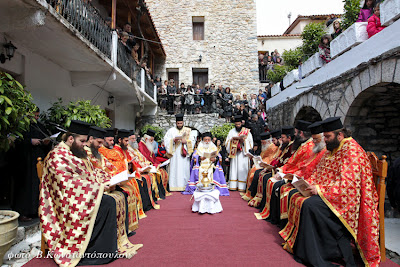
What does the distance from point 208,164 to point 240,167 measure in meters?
1.89

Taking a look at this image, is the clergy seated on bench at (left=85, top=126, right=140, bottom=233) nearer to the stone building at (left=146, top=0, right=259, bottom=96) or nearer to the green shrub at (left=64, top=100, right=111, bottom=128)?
the green shrub at (left=64, top=100, right=111, bottom=128)

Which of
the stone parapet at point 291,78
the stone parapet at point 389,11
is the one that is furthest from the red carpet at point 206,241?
the stone parapet at point 291,78

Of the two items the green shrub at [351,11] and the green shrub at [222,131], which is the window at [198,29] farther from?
the green shrub at [351,11]

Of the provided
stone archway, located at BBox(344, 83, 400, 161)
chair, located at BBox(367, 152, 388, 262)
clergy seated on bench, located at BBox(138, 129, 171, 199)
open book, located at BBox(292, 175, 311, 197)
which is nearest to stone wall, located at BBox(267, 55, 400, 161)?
stone archway, located at BBox(344, 83, 400, 161)

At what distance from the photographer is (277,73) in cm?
1591

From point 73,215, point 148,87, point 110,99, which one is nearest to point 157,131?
point 148,87

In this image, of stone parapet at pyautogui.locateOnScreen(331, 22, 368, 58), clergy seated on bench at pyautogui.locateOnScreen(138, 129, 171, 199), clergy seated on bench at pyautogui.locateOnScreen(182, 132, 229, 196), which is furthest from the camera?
clergy seated on bench at pyautogui.locateOnScreen(138, 129, 171, 199)

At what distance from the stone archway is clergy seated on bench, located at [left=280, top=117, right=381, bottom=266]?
3.06m

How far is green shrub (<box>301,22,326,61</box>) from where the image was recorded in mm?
11086

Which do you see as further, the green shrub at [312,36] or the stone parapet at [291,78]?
the green shrub at [312,36]

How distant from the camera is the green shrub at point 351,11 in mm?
7977

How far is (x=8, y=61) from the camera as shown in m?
5.00

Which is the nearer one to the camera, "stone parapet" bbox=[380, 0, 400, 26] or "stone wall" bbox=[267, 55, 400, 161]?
"stone parapet" bbox=[380, 0, 400, 26]

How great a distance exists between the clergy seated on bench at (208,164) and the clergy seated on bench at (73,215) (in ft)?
10.3
